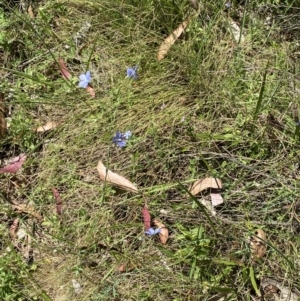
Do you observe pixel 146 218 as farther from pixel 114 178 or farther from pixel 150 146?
pixel 150 146

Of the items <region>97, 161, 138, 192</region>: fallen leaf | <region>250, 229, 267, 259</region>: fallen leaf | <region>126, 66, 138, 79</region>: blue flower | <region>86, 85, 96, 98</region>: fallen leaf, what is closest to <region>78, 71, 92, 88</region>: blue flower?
<region>86, 85, 96, 98</region>: fallen leaf

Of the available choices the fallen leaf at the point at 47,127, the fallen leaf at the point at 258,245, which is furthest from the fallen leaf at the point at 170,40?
the fallen leaf at the point at 258,245

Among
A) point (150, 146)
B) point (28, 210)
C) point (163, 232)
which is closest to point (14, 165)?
point (28, 210)

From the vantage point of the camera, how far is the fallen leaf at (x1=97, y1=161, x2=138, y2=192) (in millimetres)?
2582

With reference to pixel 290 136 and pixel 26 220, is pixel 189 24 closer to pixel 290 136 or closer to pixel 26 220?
pixel 290 136

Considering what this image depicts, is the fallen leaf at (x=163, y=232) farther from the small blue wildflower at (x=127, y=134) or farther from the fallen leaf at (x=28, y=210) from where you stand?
the fallen leaf at (x=28, y=210)

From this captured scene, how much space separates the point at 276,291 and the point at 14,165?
1259 mm

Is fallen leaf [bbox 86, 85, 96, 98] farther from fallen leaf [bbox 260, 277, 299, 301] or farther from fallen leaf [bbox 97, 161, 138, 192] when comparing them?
fallen leaf [bbox 260, 277, 299, 301]

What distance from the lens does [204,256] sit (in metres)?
2.44

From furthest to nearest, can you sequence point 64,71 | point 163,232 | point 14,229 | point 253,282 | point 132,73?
point 64,71 < point 132,73 < point 14,229 < point 163,232 < point 253,282

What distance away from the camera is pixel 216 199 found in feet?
8.43

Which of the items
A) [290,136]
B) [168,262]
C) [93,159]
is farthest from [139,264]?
[290,136]

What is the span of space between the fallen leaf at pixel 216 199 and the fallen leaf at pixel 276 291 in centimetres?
36

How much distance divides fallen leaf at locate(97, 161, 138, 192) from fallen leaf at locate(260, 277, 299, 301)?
0.66m
